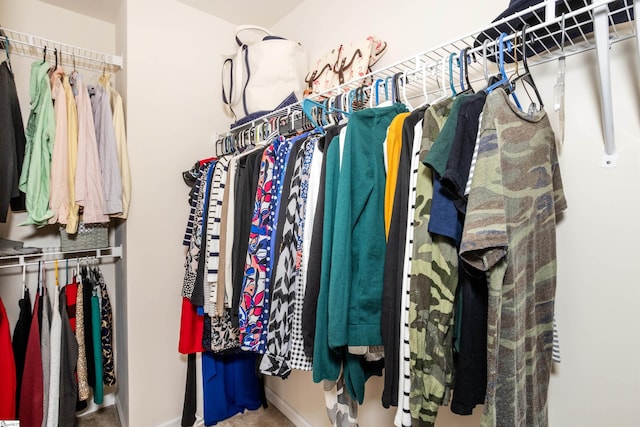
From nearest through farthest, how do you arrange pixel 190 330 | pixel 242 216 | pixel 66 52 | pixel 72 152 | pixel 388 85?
1. pixel 388 85
2. pixel 242 216
3. pixel 72 152
4. pixel 190 330
5. pixel 66 52

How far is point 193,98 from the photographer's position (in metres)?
1.91

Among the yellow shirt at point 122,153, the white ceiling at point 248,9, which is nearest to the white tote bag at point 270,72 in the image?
the white ceiling at point 248,9

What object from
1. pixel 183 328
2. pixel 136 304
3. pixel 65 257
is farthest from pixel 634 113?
pixel 65 257

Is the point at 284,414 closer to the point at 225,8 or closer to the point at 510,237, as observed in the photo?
the point at 510,237

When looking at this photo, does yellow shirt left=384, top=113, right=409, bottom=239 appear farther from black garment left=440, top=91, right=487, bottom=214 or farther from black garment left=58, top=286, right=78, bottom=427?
black garment left=58, top=286, right=78, bottom=427

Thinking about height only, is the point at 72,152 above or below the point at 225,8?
below

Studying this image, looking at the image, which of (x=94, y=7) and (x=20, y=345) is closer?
(x=20, y=345)

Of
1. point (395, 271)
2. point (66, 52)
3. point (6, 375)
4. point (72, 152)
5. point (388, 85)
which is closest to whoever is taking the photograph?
point (395, 271)

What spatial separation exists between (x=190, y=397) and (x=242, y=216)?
1.27m

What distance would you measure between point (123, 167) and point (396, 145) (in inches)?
59.4

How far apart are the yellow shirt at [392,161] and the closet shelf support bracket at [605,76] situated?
1.35 ft

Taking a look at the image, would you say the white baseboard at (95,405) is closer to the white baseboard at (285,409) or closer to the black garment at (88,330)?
the black garment at (88,330)

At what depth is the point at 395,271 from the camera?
74 cm

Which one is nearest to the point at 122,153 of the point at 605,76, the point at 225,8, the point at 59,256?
the point at 59,256
